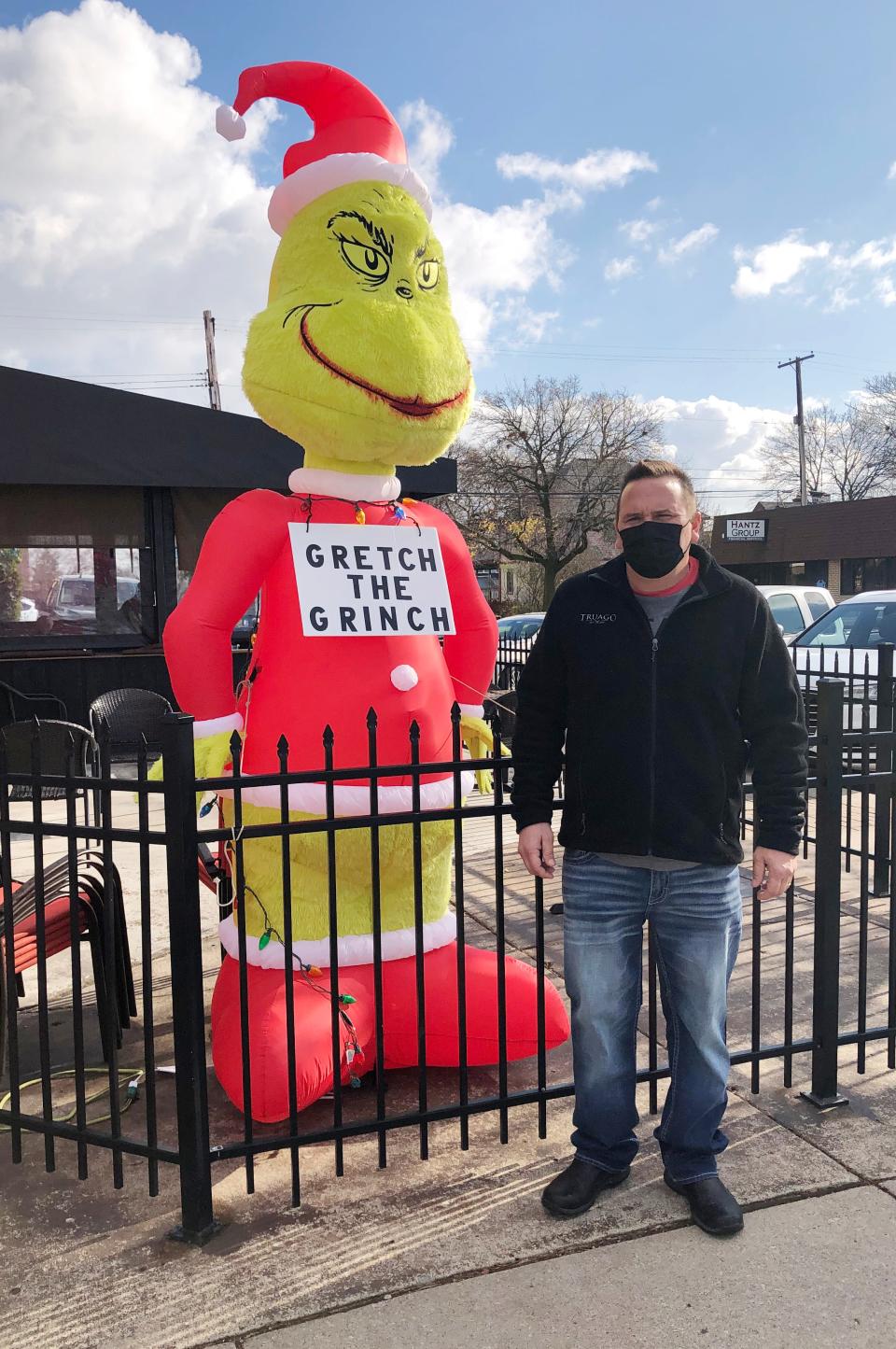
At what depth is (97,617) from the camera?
9.71m

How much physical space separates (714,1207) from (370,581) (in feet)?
6.80

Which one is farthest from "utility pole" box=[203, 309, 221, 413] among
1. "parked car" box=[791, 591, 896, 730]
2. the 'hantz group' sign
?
"parked car" box=[791, 591, 896, 730]

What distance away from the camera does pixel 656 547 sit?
8.05ft

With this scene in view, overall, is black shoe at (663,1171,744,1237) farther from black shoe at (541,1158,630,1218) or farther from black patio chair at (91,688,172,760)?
black patio chair at (91,688,172,760)

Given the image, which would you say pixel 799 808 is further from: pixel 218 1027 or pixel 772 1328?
pixel 218 1027

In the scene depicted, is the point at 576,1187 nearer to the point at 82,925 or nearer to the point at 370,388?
the point at 82,925

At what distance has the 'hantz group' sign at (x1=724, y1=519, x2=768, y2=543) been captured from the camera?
3709 cm

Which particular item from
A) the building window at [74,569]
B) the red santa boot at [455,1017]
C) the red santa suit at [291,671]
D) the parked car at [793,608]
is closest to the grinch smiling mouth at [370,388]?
the red santa suit at [291,671]

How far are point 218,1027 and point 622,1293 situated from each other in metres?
1.44

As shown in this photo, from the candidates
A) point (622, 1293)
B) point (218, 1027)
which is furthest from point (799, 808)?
point (218, 1027)

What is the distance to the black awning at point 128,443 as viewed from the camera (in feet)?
27.6

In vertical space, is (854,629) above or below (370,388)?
below

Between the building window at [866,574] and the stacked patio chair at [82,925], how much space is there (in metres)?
32.3

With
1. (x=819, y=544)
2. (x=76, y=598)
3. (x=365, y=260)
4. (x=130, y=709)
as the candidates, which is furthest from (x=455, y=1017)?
(x=819, y=544)
